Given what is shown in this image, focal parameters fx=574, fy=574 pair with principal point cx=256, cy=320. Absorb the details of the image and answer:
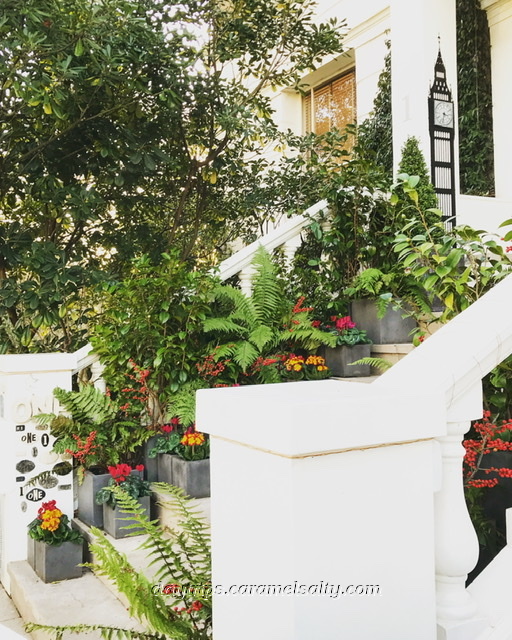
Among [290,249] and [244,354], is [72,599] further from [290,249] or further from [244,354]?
[290,249]

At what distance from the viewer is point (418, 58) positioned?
6.16m

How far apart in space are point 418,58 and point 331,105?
3353 millimetres

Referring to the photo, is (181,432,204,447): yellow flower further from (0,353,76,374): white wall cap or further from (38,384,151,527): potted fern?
(0,353,76,374): white wall cap

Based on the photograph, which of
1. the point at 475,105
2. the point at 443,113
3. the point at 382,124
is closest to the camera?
the point at 443,113

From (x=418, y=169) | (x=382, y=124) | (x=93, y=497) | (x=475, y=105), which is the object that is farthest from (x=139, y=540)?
(x=475, y=105)

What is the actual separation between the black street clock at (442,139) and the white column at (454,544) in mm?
5310

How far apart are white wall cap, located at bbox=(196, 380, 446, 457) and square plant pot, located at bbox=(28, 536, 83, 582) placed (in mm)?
2112

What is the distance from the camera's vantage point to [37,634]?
2.46 metres

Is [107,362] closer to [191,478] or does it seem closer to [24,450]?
[24,450]

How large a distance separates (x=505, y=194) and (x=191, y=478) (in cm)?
594

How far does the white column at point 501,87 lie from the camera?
7.25 metres

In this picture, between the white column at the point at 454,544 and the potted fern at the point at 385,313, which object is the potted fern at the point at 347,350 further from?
the white column at the point at 454,544

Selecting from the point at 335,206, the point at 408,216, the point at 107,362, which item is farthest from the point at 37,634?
the point at 408,216

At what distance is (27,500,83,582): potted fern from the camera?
288 centimetres
